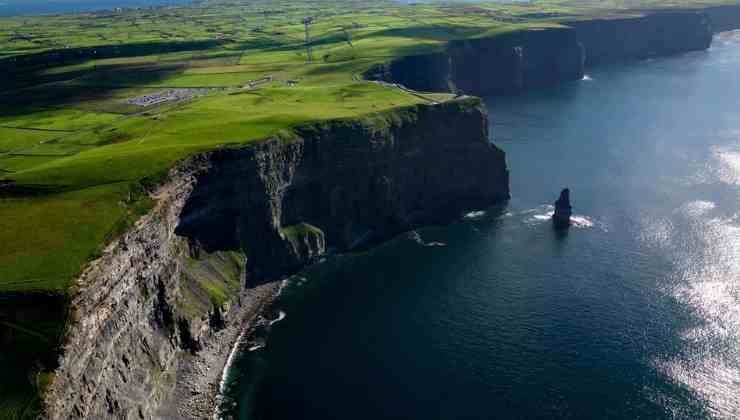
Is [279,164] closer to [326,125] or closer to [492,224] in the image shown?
[326,125]

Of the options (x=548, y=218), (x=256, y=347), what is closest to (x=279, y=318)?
(x=256, y=347)

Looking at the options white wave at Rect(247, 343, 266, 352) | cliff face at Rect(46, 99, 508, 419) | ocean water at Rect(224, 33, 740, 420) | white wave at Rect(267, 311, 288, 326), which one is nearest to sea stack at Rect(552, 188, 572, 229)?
ocean water at Rect(224, 33, 740, 420)

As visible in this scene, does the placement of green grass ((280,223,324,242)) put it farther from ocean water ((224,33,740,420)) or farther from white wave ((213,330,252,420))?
white wave ((213,330,252,420))

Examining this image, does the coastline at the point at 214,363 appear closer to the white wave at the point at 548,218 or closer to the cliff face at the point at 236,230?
the cliff face at the point at 236,230

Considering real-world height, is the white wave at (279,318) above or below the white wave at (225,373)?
above

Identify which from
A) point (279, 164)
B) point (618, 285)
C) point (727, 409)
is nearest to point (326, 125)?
point (279, 164)

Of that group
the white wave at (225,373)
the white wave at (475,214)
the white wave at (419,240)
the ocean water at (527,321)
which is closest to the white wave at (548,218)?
the ocean water at (527,321)

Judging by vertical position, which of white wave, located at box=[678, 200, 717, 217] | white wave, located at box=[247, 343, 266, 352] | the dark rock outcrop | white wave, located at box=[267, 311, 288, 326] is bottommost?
white wave, located at box=[247, 343, 266, 352]
